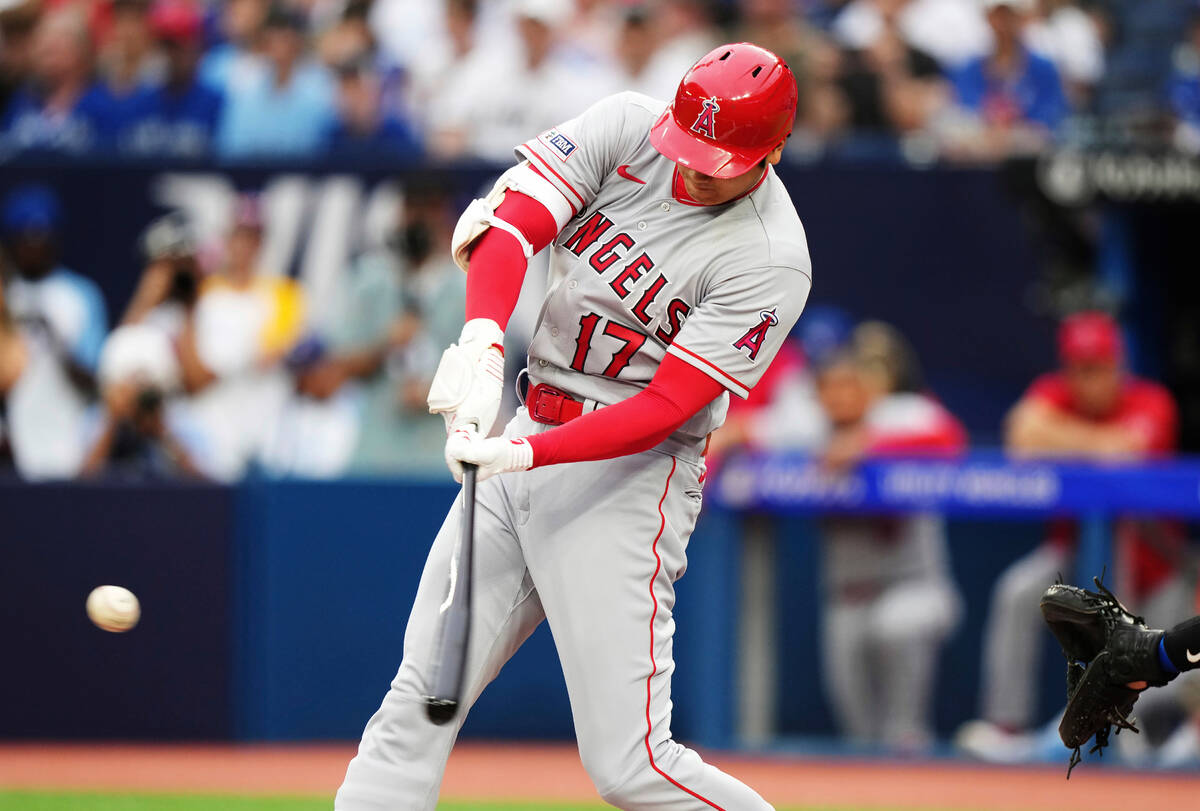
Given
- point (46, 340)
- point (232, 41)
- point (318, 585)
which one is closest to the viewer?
point (318, 585)

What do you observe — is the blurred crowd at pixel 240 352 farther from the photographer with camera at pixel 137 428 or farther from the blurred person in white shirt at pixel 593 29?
the blurred person in white shirt at pixel 593 29

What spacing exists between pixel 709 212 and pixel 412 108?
6.07m

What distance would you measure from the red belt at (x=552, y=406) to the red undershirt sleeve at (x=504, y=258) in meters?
0.22

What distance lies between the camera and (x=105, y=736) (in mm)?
7352

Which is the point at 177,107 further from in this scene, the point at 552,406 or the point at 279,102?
the point at 552,406

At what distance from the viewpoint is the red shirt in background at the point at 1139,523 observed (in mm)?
7109

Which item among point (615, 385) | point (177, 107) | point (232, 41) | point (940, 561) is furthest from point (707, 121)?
point (232, 41)

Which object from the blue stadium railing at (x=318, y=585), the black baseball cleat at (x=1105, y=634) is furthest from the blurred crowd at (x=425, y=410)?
the black baseball cleat at (x=1105, y=634)

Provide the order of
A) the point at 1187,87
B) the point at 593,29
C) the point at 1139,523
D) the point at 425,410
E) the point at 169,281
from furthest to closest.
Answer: the point at 593,29
the point at 1187,87
the point at 169,281
the point at 425,410
the point at 1139,523

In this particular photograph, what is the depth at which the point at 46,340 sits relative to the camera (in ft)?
27.3

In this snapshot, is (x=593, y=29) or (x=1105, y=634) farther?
(x=593, y=29)

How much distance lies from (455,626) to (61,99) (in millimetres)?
7150

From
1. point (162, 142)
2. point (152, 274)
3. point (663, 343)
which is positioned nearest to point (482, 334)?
point (663, 343)

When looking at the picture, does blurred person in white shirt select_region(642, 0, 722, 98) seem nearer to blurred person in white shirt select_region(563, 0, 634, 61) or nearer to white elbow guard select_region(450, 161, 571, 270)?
blurred person in white shirt select_region(563, 0, 634, 61)
